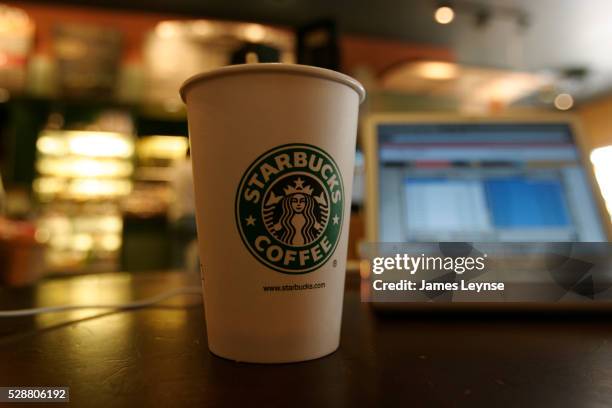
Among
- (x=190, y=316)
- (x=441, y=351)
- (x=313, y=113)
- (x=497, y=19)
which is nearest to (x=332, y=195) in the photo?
(x=313, y=113)

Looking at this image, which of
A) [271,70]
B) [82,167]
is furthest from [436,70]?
[271,70]

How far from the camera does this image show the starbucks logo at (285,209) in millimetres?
337

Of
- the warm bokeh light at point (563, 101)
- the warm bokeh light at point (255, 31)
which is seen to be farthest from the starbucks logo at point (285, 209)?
the warm bokeh light at point (563, 101)

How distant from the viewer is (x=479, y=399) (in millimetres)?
260

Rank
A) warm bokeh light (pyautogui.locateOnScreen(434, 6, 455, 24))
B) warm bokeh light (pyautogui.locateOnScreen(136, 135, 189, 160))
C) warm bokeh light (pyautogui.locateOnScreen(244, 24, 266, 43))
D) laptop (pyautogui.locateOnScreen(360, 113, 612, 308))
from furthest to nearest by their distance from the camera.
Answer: warm bokeh light (pyautogui.locateOnScreen(136, 135, 189, 160)), warm bokeh light (pyautogui.locateOnScreen(244, 24, 266, 43)), warm bokeh light (pyautogui.locateOnScreen(434, 6, 455, 24)), laptop (pyautogui.locateOnScreen(360, 113, 612, 308))

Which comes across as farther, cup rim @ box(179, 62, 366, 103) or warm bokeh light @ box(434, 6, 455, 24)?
warm bokeh light @ box(434, 6, 455, 24)

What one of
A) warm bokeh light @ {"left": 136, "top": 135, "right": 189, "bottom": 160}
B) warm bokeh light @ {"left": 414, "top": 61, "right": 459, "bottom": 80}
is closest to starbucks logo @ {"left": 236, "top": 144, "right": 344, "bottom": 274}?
warm bokeh light @ {"left": 414, "top": 61, "right": 459, "bottom": 80}

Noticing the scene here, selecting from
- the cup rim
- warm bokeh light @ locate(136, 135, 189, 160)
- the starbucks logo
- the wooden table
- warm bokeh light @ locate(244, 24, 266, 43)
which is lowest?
the wooden table

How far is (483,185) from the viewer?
2.31 feet

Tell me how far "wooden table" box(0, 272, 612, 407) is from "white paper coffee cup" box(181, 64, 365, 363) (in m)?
0.03

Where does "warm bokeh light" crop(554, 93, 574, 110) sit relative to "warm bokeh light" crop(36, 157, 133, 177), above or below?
above

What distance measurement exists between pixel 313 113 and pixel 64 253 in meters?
4.32

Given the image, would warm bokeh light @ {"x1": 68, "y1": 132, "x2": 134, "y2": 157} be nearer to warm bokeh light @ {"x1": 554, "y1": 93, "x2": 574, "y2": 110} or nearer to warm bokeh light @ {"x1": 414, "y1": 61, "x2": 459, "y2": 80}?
warm bokeh light @ {"x1": 414, "y1": 61, "x2": 459, "y2": 80}

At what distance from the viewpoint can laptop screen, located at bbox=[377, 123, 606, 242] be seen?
26.1 inches
